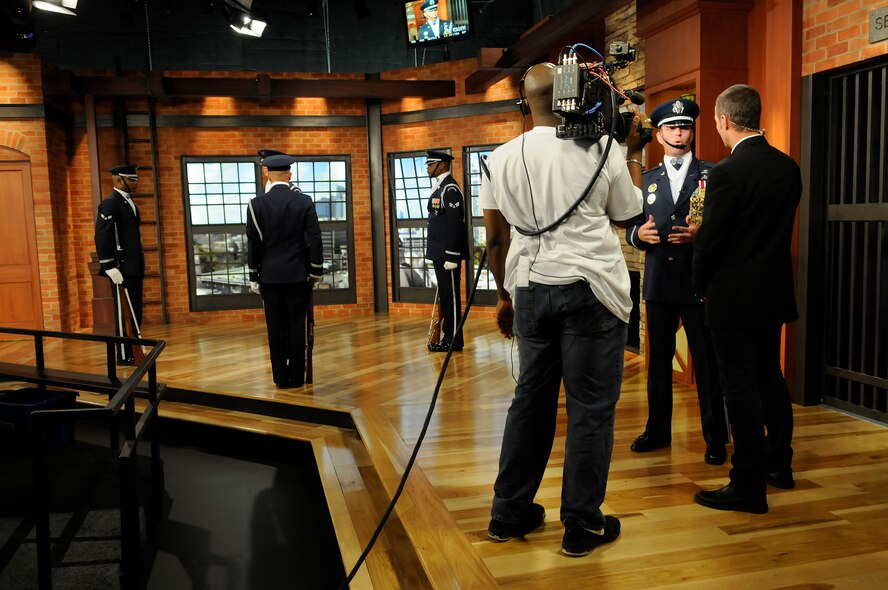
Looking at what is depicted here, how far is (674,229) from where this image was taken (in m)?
3.29

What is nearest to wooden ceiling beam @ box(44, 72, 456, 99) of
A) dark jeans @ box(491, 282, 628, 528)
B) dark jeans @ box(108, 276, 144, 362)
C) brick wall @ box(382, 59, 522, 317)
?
brick wall @ box(382, 59, 522, 317)

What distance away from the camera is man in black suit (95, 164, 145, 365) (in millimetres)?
5863

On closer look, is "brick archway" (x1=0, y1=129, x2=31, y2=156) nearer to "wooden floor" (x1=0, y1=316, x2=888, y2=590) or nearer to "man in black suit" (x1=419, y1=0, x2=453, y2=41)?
"wooden floor" (x1=0, y1=316, x2=888, y2=590)

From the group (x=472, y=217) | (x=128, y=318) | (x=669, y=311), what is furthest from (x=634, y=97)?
(x=472, y=217)

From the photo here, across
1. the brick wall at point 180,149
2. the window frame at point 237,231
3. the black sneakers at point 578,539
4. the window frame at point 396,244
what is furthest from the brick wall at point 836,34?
the window frame at point 237,231

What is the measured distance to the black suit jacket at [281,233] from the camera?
200 inches

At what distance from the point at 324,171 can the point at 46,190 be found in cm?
327

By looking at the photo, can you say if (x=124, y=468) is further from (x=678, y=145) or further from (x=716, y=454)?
(x=678, y=145)

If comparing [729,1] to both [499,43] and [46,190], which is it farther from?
[46,190]

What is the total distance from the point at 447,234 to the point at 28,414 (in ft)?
11.3

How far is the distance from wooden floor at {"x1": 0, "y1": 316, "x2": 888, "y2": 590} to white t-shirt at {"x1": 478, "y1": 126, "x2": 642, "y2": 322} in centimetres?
36

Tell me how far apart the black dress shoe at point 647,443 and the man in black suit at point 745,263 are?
716 mm

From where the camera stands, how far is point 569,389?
2.26 meters

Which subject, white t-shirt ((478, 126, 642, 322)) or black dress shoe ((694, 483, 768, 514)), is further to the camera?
black dress shoe ((694, 483, 768, 514))
